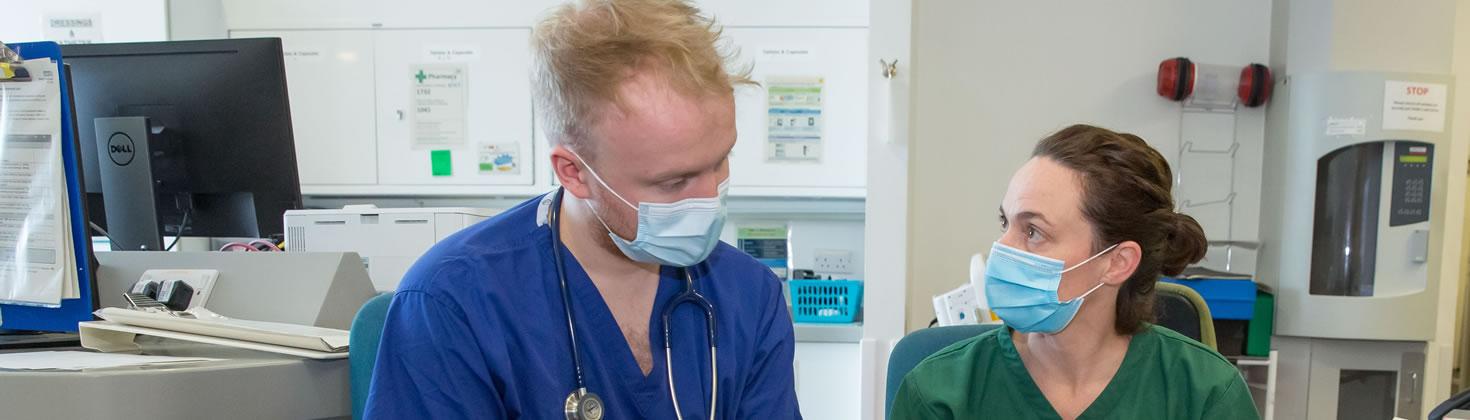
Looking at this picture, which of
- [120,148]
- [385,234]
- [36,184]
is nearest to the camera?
[36,184]

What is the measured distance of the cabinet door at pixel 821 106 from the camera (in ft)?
10.7

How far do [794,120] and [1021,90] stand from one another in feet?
2.77

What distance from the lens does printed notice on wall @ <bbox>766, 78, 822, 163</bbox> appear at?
3.29 m

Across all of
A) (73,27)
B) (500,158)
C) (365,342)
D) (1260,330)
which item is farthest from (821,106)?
(73,27)

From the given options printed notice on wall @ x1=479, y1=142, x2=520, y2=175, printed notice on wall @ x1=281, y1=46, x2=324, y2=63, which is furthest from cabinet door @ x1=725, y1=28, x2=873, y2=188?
printed notice on wall @ x1=281, y1=46, x2=324, y2=63

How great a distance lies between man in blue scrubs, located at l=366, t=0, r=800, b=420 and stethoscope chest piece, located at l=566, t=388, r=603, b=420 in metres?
0.02

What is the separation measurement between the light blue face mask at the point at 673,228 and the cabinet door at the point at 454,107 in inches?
94.5

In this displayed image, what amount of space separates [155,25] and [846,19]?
256cm

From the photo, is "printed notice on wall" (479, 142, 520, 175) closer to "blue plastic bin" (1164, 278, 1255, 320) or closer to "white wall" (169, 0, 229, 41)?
"white wall" (169, 0, 229, 41)

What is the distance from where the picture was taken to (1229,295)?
2.84 metres

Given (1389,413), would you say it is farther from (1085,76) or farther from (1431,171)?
(1085,76)

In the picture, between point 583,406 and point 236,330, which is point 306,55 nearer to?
point 236,330

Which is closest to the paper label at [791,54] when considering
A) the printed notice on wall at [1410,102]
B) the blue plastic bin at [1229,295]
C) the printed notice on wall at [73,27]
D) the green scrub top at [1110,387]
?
the blue plastic bin at [1229,295]

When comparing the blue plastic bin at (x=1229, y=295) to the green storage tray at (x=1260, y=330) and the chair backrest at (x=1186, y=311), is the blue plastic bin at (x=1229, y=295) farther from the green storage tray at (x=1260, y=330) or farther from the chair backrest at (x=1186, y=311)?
the chair backrest at (x=1186, y=311)
